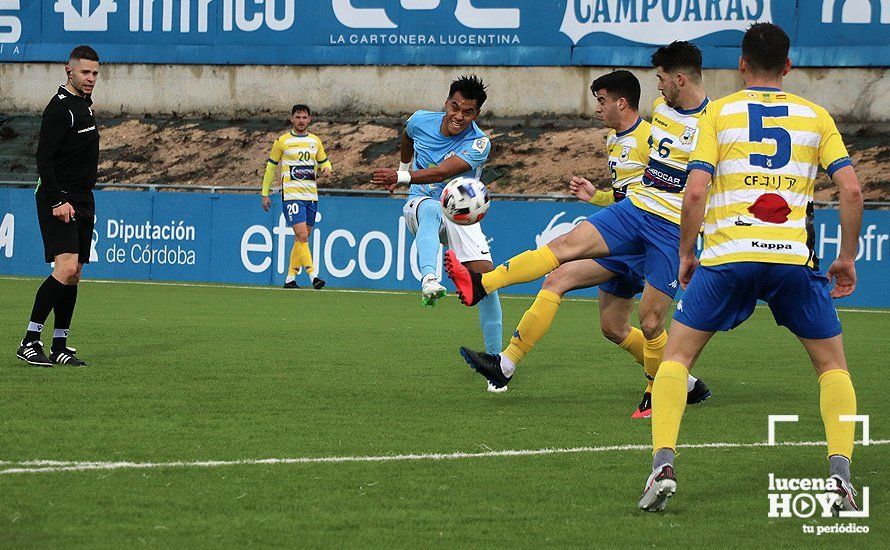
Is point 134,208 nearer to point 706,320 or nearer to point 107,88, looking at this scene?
point 107,88

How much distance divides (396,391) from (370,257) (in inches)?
461

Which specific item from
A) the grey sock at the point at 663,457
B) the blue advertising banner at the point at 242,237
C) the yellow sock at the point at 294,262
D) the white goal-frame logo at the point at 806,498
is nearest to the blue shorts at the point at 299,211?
the yellow sock at the point at 294,262

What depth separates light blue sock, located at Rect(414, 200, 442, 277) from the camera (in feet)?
32.2

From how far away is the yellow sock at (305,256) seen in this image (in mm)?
20141

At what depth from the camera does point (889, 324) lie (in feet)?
52.2

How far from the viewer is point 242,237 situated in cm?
2173

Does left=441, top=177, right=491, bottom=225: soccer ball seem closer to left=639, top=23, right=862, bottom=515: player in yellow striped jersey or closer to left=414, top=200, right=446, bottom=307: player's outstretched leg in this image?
left=414, top=200, right=446, bottom=307: player's outstretched leg

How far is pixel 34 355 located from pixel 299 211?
10598 mm

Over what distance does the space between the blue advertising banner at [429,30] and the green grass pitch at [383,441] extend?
11.6 meters

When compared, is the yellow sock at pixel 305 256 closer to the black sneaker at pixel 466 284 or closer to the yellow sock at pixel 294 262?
the yellow sock at pixel 294 262

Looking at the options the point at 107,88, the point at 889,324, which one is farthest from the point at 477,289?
the point at 107,88

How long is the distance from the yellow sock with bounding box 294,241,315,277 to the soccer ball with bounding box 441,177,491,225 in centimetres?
1083

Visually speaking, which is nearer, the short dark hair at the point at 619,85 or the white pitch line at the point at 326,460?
the white pitch line at the point at 326,460

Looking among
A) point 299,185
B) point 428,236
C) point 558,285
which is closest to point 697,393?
point 558,285
